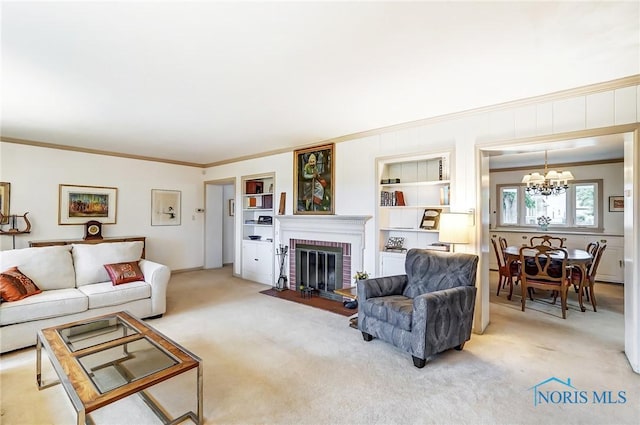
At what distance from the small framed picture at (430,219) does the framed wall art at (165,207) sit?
208 inches

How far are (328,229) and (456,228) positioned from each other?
6.93 feet

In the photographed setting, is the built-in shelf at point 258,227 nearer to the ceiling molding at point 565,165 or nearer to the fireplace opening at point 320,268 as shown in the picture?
the fireplace opening at point 320,268

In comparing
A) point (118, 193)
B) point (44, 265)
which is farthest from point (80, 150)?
point (44, 265)

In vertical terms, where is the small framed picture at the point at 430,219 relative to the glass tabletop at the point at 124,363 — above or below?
above

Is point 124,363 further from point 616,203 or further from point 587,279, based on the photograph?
point 616,203

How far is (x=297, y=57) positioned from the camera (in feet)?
7.72

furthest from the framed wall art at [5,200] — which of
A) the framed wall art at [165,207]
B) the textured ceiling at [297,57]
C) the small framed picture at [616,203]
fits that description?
the small framed picture at [616,203]

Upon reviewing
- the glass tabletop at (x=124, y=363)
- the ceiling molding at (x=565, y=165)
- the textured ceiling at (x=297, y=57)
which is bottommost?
the glass tabletop at (x=124, y=363)

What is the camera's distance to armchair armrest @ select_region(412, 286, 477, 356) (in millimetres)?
2645

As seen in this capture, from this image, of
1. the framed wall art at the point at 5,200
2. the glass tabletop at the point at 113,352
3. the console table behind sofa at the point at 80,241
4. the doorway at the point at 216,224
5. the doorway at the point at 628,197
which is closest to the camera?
the glass tabletop at the point at 113,352

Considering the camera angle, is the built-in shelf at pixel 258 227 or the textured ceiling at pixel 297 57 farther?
the built-in shelf at pixel 258 227

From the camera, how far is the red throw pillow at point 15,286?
3.05 m

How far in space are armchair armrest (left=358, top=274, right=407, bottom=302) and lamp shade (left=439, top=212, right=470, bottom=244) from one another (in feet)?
2.18

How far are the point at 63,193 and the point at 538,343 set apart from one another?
287 inches
